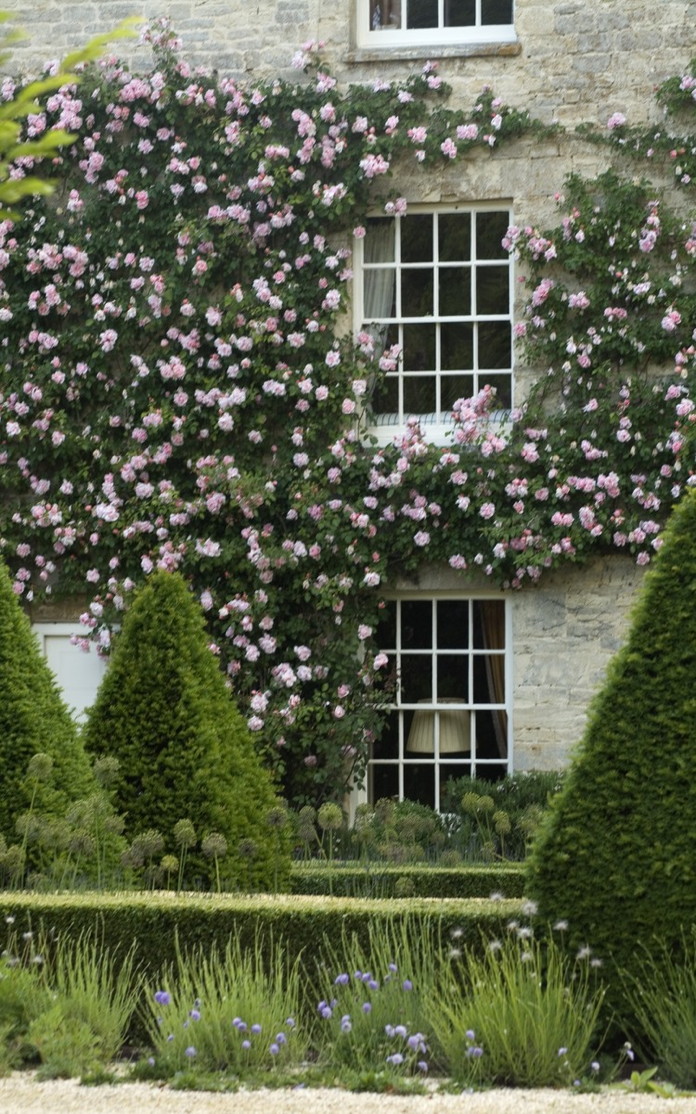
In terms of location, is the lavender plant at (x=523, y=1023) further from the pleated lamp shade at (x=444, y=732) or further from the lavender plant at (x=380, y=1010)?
the pleated lamp shade at (x=444, y=732)

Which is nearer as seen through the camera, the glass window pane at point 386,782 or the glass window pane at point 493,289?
the glass window pane at point 386,782

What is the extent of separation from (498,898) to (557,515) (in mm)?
5526

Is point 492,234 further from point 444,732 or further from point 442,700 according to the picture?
point 444,732

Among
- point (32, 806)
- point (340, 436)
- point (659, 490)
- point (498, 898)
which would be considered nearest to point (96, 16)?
point (340, 436)

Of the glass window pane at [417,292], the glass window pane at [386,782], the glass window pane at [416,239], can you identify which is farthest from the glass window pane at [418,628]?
the glass window pane at [416,239]

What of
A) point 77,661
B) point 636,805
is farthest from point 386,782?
point 636,805

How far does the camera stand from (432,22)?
11688 millimetres

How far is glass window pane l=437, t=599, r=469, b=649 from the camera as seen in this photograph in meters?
11.4

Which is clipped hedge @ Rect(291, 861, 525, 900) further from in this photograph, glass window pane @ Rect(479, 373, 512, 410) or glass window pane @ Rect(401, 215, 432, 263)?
glass window pane @ Rect(401, 215, 432, 263)

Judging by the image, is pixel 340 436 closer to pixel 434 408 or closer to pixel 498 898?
pixel 434 408

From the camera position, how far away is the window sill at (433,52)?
37.1ft

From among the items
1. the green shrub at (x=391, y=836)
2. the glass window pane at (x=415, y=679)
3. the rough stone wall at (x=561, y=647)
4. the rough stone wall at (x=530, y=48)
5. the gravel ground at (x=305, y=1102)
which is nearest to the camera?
the gravel ground at (x=305, y=1102)

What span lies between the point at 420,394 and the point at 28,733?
568cm

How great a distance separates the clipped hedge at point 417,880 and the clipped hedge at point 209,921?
156 centimetres
